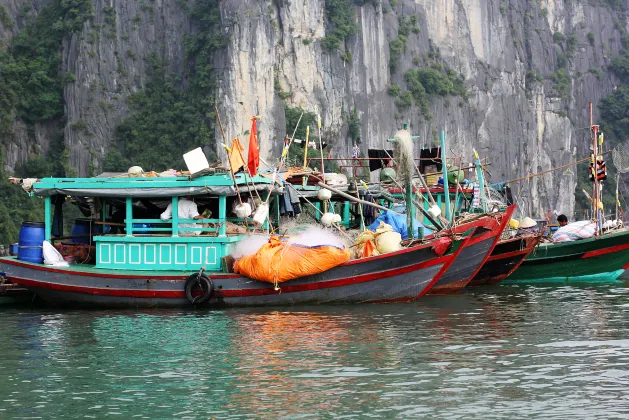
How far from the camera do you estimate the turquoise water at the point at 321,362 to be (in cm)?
1270

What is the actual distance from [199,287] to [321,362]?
5447 mm

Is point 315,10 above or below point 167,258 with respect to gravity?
above

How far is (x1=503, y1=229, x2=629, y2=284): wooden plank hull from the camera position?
26.0 m

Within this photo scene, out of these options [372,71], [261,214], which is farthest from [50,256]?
[372,71]

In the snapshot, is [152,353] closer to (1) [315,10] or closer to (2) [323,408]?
(2) [323,408]

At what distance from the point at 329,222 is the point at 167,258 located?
10.1ft

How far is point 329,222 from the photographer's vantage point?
21.1m

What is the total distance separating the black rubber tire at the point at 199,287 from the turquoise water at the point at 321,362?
304 millimetres

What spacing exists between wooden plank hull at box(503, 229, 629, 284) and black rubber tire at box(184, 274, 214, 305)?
9.19 metres

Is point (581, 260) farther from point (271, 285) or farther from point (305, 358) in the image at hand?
point (305, 358)

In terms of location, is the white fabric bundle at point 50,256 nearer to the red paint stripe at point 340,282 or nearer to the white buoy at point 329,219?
the red paint stripe at point 340,282

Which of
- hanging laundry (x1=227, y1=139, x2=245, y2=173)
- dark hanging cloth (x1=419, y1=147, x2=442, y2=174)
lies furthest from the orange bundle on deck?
dark hanging cloth (x1=419, y1=147, x2=442, y2=174)

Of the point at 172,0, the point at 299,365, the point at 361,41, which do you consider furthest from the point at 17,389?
the point at 361,41

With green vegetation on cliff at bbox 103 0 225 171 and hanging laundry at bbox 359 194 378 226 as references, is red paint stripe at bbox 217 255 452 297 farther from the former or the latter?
green vegetation on cliff at bbox 103 0 225 171
